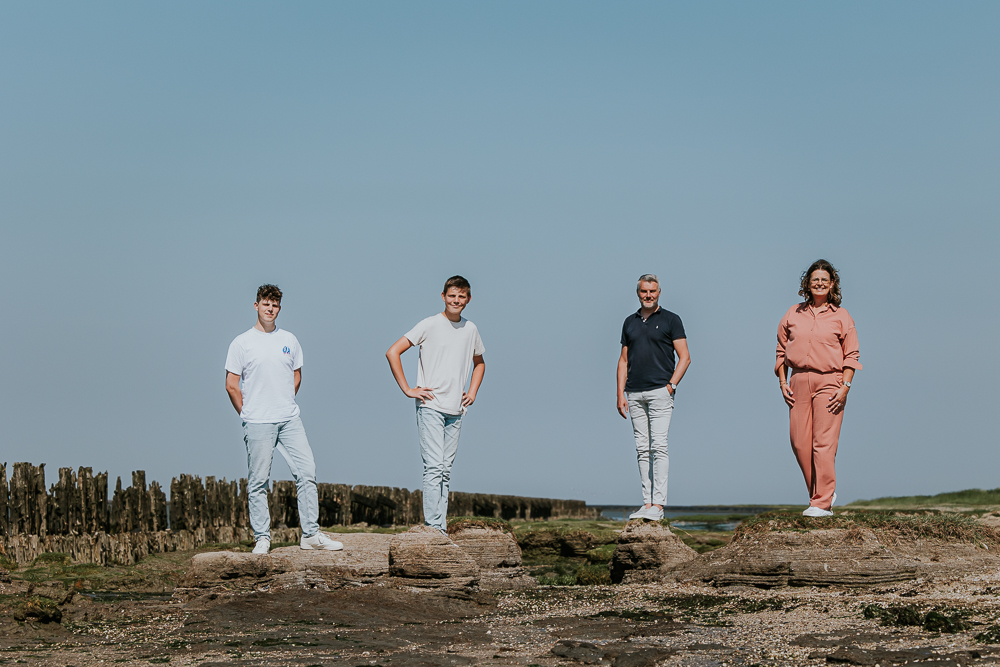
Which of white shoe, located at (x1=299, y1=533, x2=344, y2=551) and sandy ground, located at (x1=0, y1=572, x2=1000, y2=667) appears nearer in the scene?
sandy ground, located at (x1=0, y1=572, x2=1000, y2=667)

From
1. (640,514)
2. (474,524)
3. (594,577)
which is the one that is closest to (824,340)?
(640,514)

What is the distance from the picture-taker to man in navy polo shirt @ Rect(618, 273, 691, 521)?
11.0 metres

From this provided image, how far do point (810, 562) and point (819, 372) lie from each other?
2162 millimetres

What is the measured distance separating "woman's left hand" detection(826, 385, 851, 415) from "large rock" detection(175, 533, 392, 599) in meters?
4.90

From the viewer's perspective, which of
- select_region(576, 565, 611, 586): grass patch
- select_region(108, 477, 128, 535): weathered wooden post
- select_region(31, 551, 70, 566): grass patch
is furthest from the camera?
select_region(108, 477, 128, 535): weathered wooden post

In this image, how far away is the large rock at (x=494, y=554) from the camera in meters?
11.2

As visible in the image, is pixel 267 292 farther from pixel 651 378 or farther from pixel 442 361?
pixel 651 378

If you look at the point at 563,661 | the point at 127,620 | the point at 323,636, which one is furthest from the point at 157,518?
the point at 563,661

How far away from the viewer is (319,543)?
395 inches

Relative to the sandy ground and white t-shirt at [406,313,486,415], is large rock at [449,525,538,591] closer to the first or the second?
the sandy ground

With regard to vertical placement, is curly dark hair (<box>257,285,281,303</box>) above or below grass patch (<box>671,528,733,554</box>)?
above

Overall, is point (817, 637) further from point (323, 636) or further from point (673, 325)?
point (673, 325)

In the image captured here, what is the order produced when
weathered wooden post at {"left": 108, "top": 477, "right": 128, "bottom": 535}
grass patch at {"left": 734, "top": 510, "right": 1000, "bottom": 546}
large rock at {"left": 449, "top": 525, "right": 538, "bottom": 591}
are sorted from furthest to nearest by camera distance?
weathered wooden post at {"left": 108, "top": 477, "right": 128, "bottom": 535}, large rock at {"left": 449, "top": 525, "right": 538, "bottom": 591}, grass patch at {"left": 734, "top": 510, "right": 1000, "bottom": 546}

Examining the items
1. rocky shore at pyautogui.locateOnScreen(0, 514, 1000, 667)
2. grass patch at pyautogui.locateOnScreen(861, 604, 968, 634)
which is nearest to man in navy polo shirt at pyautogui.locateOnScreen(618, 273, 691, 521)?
rocky shore at pyautogui.locateOnScreen(0, 514, 1000, 667)
